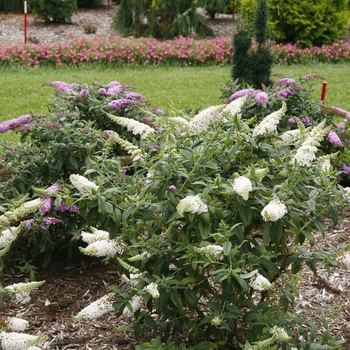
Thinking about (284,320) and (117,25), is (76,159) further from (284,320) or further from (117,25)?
(117,25)

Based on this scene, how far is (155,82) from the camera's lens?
31.6ft

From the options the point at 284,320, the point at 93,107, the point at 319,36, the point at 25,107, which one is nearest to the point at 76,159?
the point at 93,107

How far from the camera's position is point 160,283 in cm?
261

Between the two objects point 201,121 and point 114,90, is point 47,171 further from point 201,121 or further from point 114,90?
point 201,121

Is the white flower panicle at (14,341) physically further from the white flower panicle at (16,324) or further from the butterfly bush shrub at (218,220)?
the butterfly bush shrub at (218,220)

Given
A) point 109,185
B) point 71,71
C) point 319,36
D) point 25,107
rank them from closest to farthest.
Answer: point 109,185
point 25,107
point 71,71
point 319,36

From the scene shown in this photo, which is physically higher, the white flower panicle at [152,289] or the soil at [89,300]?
the white flower panicle at [152,289]

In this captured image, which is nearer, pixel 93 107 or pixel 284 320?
pixel 284 320

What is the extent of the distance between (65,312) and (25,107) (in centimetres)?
486

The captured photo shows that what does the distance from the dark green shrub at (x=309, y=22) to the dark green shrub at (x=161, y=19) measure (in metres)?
1.49

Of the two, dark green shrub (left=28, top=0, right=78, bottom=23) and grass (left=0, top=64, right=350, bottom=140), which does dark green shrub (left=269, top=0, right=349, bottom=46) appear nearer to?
grass (left=0, top=64, right=350, bottom=140)

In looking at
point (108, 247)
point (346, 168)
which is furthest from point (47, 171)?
point (346, 168)

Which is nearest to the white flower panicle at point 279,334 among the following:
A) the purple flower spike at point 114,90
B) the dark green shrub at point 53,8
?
the purple flower spike at point 114,90

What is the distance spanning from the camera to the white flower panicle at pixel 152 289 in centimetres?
241
